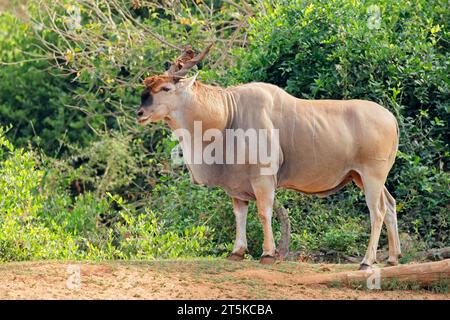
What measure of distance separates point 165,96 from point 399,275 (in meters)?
2.66

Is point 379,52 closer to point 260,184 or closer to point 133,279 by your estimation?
point 260,184

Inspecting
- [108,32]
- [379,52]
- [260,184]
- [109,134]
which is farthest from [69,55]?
[260,184]

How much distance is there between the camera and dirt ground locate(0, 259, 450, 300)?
27.1ft

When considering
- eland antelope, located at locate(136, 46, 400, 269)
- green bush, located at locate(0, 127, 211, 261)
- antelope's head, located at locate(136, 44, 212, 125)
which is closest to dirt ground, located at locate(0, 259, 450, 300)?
eland antelope, located at locate(136, 46, 400, 269)

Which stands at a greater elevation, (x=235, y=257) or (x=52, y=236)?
(x=52, y=236)

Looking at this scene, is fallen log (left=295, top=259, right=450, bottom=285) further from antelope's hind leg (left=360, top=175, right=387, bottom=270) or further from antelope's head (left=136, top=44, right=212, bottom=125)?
antelope's head (left=136, top=44, right=212, bottom=125)

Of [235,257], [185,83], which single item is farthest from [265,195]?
[185,83]

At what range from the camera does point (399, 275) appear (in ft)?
29.0

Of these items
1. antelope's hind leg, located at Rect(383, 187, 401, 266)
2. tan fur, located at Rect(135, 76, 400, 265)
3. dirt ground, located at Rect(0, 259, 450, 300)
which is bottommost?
dirt ground, located at Rect(0, 259, 450, 300)

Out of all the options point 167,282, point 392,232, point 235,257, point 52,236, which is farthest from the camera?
point 52,236

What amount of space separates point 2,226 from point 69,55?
12.6ft

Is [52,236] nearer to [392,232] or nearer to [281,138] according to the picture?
[281,138]

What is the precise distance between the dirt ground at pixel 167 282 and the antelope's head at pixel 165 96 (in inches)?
54.4

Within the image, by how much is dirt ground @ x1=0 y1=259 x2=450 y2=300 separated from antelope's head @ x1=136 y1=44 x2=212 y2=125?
4.53ft
